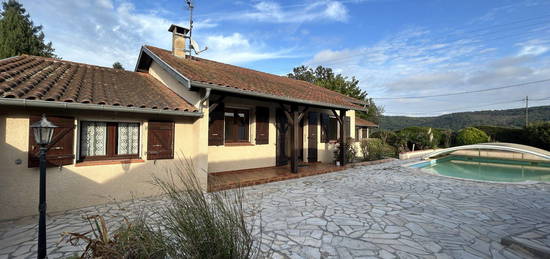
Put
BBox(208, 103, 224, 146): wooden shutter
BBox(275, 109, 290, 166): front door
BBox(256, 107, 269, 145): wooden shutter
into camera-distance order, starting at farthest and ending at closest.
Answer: BBox(275, 109, 290, 166): front door
BBox(256, 107, 269, 145): wooden shutter
BBox(208, 103, 224, 146): wooden shutter

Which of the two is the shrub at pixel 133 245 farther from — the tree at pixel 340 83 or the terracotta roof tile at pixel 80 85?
the tree at pixel 340 83

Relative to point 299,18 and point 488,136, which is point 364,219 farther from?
point 488,136

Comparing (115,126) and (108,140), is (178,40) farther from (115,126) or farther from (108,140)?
(108,140)

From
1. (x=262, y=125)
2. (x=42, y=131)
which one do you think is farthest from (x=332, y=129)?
(x=42, y=131)

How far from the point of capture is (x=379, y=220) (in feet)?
13.7

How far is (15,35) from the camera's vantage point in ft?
57.2

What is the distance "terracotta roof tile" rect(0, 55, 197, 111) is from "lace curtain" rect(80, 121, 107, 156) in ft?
2.43

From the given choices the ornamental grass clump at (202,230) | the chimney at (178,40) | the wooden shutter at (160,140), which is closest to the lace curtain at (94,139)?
the wooden shutter at (160,140)

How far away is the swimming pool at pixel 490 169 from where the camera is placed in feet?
33.8

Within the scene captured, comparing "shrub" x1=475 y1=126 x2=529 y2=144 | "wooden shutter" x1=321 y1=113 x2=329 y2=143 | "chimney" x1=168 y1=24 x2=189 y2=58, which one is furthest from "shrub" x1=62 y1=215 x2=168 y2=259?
"shrub" x1=475 y1=126 x2=529 y2=144

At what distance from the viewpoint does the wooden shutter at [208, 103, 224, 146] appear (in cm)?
728

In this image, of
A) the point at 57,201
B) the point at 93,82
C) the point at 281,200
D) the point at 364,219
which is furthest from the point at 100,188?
the point at 364,219

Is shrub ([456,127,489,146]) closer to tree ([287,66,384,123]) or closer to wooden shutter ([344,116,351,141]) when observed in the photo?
tree ([287,66,384,123])

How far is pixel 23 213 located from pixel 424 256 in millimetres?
6904
